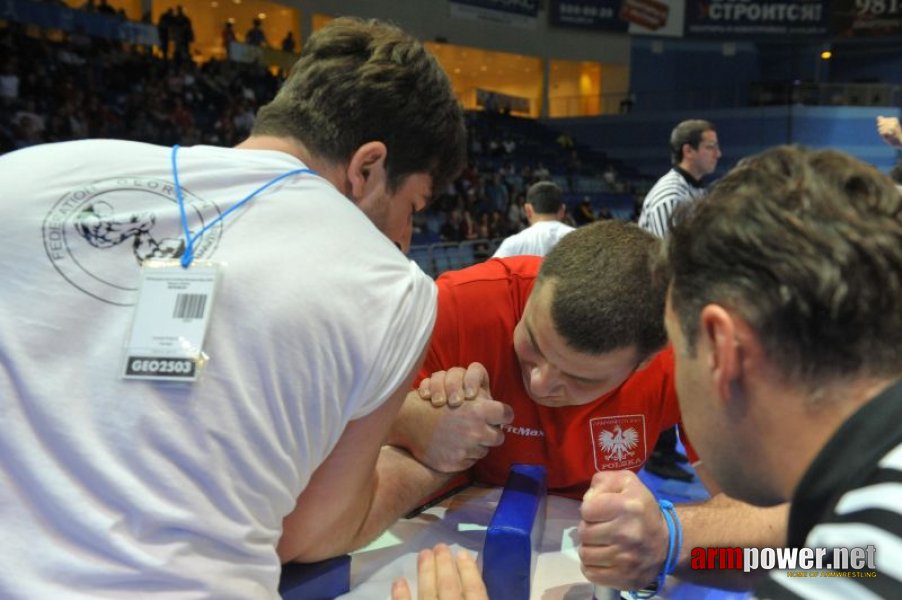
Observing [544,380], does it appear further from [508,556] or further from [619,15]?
[619,15]

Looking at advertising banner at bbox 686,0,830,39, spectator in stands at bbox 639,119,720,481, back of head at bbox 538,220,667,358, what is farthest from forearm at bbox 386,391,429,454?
advertising banner at bbox 686,0,830,39

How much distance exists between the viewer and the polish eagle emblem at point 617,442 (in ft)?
5.16

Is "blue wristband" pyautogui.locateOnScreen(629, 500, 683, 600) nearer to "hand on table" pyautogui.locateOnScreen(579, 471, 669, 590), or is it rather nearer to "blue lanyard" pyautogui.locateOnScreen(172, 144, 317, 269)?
"hand on table" pyautogui.locateOnScreen(579, 471, 669, 590)

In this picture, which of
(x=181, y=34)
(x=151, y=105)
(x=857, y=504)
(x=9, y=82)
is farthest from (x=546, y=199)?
(x=181, y=34)

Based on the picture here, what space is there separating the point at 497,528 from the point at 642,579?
25 centimetres

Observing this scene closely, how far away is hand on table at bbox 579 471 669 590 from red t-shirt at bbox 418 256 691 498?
42cm

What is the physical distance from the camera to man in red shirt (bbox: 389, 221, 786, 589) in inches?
44.9

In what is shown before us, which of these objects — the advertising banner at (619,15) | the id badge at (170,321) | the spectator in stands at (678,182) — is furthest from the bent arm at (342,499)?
the advertising banner at (619,15)

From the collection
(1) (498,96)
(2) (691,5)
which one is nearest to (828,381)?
(1) (498,96)

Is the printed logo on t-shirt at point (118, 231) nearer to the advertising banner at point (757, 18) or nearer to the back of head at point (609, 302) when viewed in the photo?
the back of head at point (609, 302)

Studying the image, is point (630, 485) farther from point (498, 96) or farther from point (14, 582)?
point (498, 96)

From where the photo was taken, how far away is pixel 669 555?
45.7 inches

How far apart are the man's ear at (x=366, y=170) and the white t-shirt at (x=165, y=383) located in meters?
0.21

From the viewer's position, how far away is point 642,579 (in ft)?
3.68
